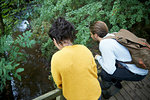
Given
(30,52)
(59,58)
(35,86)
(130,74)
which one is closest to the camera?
(59,58)

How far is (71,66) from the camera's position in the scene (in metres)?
0.99

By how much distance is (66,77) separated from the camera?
3.35ft

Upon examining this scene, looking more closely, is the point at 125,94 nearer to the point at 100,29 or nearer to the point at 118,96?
the point at 118,96

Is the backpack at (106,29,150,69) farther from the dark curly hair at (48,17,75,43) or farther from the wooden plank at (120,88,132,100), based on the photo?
the wooden plank at (120,88,132,100)

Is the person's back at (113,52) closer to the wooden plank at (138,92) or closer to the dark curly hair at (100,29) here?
the dark curly hair at (100,29)

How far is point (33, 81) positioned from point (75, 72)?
403 cm

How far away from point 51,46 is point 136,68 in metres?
4.04

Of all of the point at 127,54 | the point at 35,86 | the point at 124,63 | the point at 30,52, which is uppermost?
the point at 127,54

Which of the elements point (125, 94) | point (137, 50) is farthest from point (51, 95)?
point (125, 94)

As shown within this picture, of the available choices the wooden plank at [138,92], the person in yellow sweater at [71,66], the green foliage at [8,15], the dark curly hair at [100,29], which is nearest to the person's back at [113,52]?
the dark curly hair at [100,29]

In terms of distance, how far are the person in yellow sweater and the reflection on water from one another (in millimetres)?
3399

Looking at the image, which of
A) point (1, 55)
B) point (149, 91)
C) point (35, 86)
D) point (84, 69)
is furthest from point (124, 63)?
point (35, 86)

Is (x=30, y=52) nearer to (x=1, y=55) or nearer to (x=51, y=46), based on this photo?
(x=51, y=46)

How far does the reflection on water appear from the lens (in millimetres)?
3998
